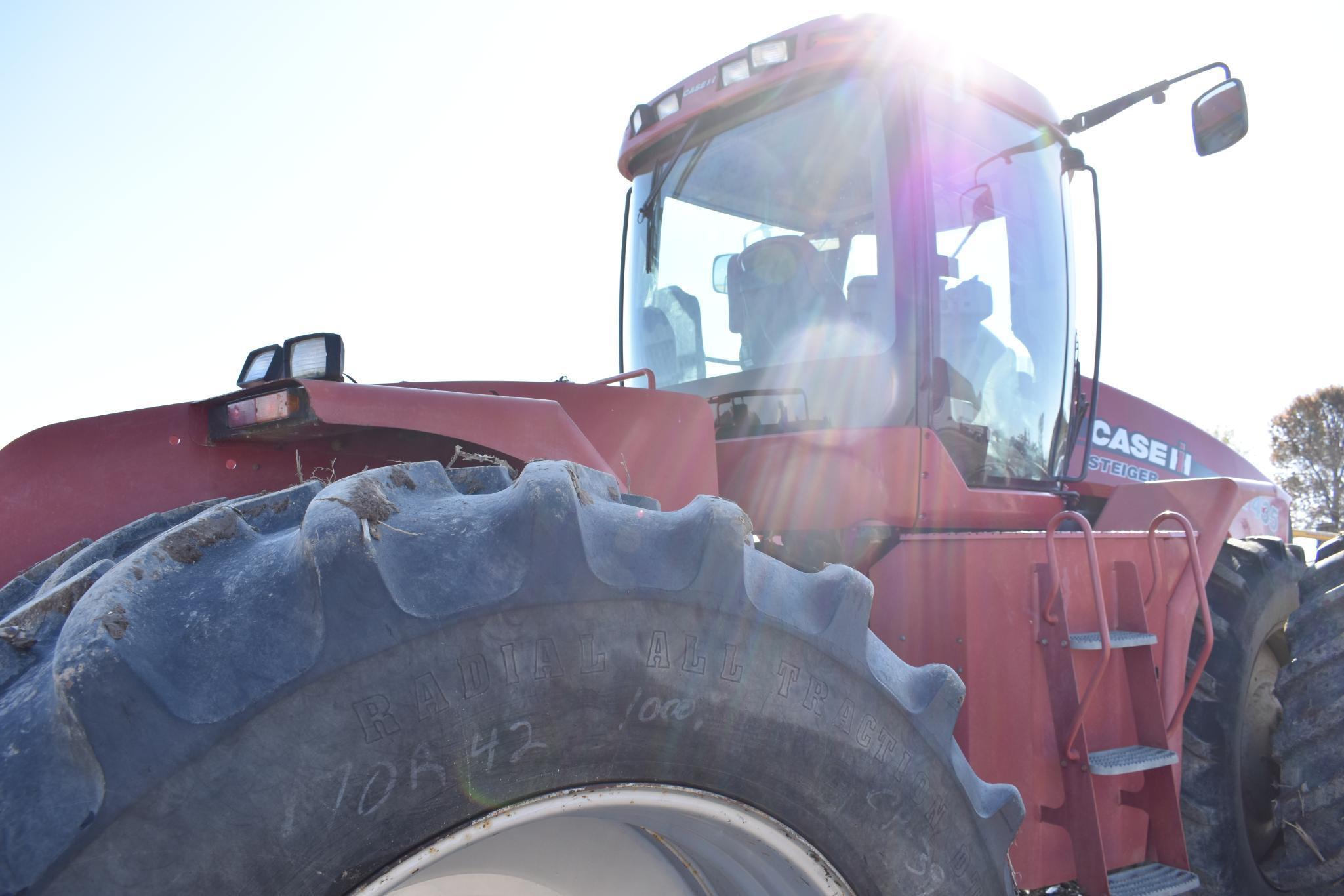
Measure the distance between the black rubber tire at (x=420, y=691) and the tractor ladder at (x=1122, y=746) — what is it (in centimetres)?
87

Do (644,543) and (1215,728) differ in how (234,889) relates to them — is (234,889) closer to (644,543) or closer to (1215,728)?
(644,543)

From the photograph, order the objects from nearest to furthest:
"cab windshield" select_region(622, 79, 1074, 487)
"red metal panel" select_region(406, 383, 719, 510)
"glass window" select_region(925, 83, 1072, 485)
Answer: "red metal panel" select_region(406, 383, 719, 510) < "cab windshield" select_region(622, 79, 1074, 487) < "glass window" select_region(925, 83, 1072, 485)

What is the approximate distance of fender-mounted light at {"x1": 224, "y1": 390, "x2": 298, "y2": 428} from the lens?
162 centimetres

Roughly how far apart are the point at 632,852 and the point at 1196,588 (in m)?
2.17

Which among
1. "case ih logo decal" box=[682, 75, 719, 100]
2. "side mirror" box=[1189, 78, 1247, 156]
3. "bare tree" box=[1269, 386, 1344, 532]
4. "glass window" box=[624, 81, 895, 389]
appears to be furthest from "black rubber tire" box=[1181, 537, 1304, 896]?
"bare tree" box=[1269, 386, 1344, 532]

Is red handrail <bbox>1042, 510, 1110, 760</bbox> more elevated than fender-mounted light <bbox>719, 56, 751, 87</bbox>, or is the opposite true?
fender-mounted light <bbox>719, 56, 751, 87</bbox>

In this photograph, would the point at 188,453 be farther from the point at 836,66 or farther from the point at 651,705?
the point at 836,66

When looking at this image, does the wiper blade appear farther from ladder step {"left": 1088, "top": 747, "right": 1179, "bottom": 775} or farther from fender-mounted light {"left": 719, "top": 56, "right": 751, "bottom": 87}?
ladder step {"left": 1088, "top": 747, "right": 1179, "bottom": 775}

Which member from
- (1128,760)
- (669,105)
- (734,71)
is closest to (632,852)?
(1128,760)

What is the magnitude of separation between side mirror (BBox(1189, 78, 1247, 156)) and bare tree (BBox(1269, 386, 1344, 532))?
22041mm

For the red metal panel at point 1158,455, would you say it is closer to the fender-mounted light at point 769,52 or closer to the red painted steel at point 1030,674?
the red painted steel at point 1030,674

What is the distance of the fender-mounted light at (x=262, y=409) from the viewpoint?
1620mm

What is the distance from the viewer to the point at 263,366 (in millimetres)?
2141

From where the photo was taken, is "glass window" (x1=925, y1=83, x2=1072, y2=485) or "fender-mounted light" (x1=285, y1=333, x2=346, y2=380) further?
"glass window" (x1=925, y1=83, x2=1072, y2=485)
